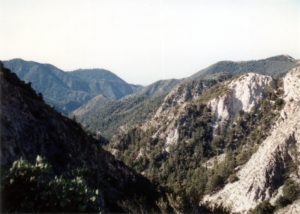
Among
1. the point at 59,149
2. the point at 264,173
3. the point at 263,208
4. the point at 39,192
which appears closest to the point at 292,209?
the point at 263,208

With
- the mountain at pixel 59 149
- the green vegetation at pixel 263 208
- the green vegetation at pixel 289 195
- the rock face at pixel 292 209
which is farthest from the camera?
the green vegetation at pixel 289 195

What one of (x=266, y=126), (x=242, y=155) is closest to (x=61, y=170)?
(x=242, y=155)

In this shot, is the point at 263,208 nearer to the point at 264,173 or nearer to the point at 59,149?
the point at 264,173

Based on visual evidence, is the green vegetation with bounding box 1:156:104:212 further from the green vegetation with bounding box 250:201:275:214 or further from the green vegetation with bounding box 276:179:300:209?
the green vegetation with bounding box 276:179:300:209

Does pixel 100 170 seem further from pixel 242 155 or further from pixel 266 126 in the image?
pixel 266 126

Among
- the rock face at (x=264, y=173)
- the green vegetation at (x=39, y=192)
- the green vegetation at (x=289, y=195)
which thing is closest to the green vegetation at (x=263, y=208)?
the green vegetation at (x=289, y=195)

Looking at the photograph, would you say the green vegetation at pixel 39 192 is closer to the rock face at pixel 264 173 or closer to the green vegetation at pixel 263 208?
the green vegetation at pixel 263 208

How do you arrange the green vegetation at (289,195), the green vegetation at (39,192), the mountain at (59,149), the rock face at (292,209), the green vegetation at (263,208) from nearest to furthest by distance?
the green vegetation at (39,192), the mountain at (59,149), the rock face at (292,209), the green vegetation at (263,208), the green vegetation at (289,195)
